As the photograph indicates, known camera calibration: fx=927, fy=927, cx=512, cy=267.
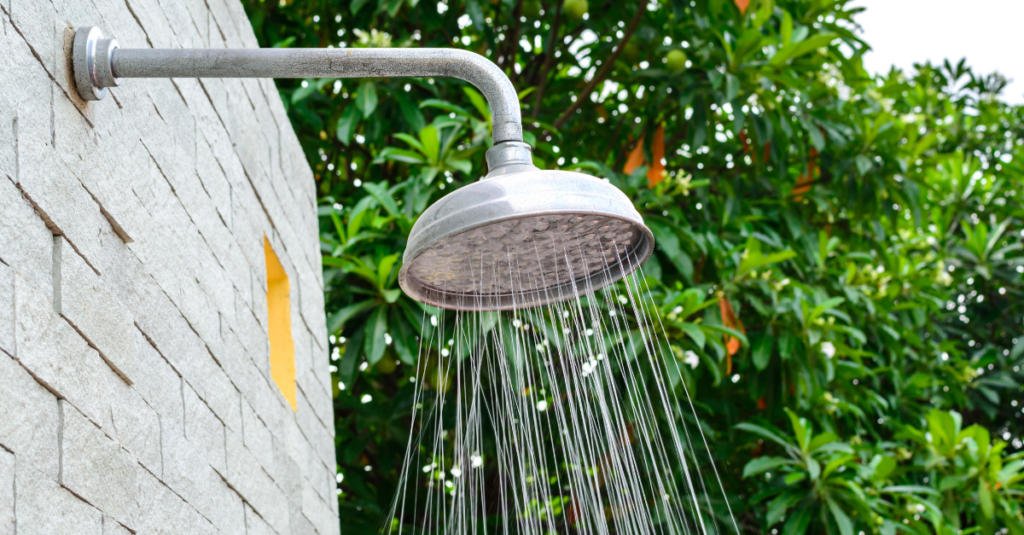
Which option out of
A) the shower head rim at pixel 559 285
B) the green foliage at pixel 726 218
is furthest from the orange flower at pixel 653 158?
the shower head rim at pixel 559 285

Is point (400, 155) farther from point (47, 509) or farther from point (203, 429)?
point (47, 509)

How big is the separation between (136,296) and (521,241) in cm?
53

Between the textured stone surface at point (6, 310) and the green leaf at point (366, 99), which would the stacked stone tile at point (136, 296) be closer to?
the textured stone surface at point (6, 310)

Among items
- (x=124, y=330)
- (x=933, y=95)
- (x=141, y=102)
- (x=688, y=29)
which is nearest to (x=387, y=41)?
(x=688, y=29)

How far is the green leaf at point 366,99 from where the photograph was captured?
352 centimetres

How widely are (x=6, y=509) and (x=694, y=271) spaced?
3372 mm

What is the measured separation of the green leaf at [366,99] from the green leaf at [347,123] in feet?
0.11

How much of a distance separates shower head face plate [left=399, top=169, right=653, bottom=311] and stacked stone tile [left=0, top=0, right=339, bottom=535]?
14.9 inches

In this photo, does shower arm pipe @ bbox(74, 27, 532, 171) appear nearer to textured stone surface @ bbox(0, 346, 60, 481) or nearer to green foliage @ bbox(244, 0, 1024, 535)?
textured stone surface @ bbox(0, 346, 60, 481)

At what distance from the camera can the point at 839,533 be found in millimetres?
3639

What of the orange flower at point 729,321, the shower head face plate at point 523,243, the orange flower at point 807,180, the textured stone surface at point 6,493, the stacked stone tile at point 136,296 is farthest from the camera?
the orange flower at point 807,180

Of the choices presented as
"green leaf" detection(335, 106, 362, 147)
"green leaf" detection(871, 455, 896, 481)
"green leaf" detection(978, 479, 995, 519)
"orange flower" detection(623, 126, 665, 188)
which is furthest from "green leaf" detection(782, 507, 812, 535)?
"green leaf" detection(335, 106, 362, 147)

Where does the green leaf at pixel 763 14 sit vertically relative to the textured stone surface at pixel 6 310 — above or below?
above

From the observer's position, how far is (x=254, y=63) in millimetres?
1144
